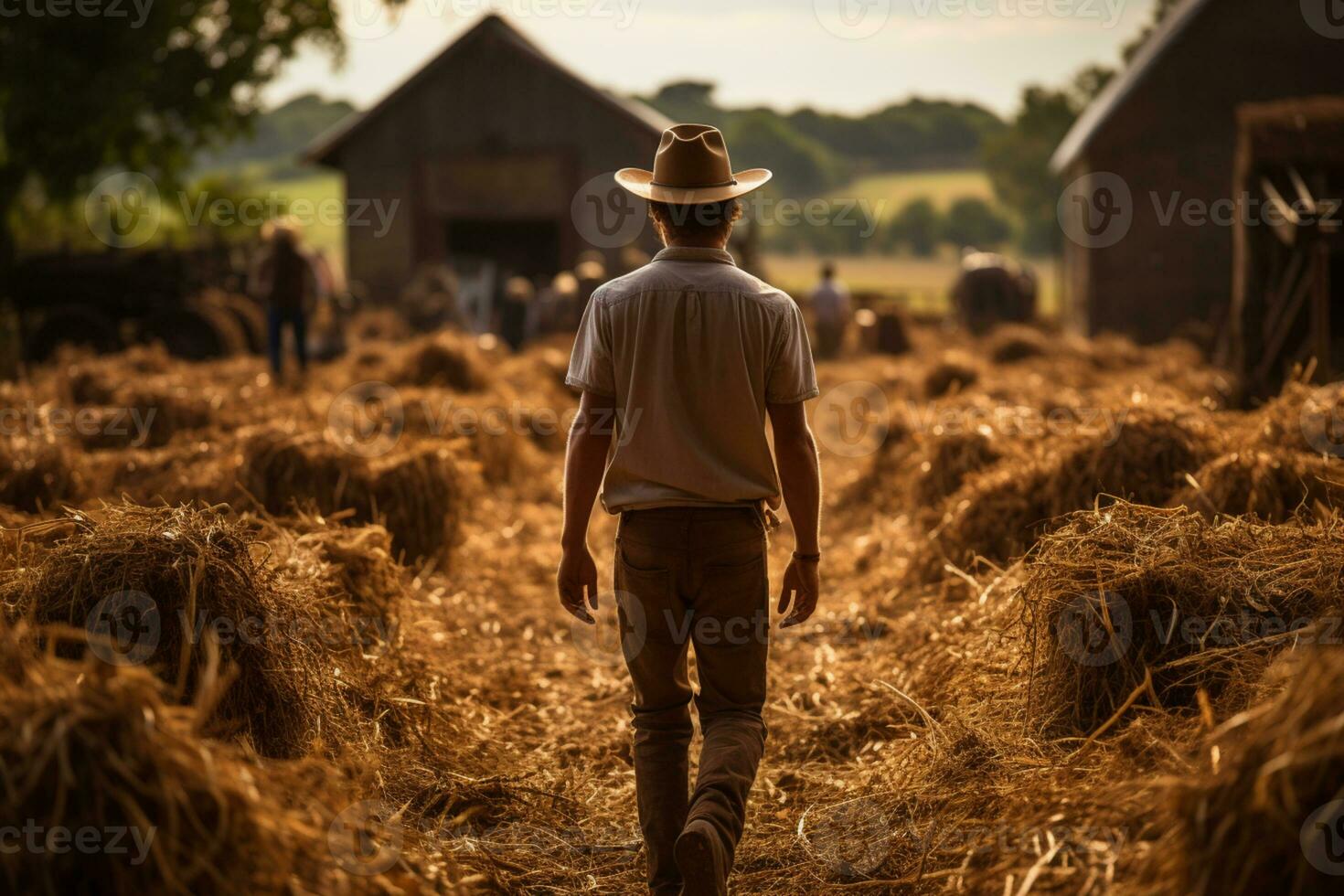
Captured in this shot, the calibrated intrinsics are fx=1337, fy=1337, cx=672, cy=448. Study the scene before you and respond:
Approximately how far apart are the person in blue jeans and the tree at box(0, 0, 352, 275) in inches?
Result: 283

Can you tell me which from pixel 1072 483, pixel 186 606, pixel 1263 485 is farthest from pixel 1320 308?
pixel 186 606

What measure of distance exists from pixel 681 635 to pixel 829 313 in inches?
770

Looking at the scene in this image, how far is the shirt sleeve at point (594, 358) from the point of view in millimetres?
3957

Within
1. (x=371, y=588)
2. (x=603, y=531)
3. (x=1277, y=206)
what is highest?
(x=1277, y=206)

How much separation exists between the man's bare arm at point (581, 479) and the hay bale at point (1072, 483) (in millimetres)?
3147

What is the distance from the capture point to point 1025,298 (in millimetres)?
27891

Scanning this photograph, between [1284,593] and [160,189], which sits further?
[160,189]

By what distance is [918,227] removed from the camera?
353 feet

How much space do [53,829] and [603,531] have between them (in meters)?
6.89

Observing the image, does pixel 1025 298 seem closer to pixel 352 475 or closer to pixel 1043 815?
pixel 352 475

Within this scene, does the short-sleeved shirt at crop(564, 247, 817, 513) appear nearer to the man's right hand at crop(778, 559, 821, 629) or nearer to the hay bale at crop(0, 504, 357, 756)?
the man's right hand at crop(778, 559, 821, 629)

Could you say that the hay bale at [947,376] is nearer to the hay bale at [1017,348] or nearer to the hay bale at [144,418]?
the hay bale at [1017,348]

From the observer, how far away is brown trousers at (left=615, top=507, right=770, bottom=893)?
155 inches

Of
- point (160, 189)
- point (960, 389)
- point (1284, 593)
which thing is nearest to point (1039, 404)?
point (960, 389)
